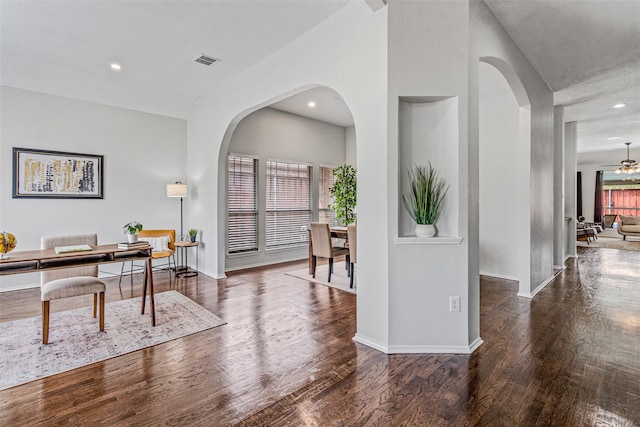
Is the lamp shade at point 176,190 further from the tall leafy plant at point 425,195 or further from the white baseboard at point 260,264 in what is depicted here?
the tall leafy plant at point 425,195

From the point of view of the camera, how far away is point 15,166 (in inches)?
173

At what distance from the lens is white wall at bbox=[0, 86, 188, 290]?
441 cm

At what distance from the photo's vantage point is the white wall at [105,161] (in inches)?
173

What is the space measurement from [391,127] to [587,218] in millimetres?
13573

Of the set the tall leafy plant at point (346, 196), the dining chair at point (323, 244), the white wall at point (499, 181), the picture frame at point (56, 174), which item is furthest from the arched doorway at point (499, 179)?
the picture frame at point (56, 174)

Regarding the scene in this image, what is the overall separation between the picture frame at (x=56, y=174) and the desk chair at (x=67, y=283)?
2.06 meters

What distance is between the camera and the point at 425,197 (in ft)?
8.54

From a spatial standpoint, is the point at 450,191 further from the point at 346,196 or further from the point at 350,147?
the point at 350,147

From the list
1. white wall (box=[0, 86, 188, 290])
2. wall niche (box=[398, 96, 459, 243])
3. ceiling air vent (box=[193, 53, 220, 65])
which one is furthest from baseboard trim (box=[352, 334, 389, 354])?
white wall (box=[0, 86, 188, 290])

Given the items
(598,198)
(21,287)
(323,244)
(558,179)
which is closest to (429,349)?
(323,244)

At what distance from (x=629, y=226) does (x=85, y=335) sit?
13162 millimetres

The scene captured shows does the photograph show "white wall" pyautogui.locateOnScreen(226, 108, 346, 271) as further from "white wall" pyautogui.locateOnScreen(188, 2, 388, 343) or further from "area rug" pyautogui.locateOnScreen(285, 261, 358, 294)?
"white wall" pyautogui.locateOnScreen(188, 2, 388, 343)

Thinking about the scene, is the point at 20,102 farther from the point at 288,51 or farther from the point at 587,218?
the point at 587,218

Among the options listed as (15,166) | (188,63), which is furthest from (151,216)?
(188,63)
